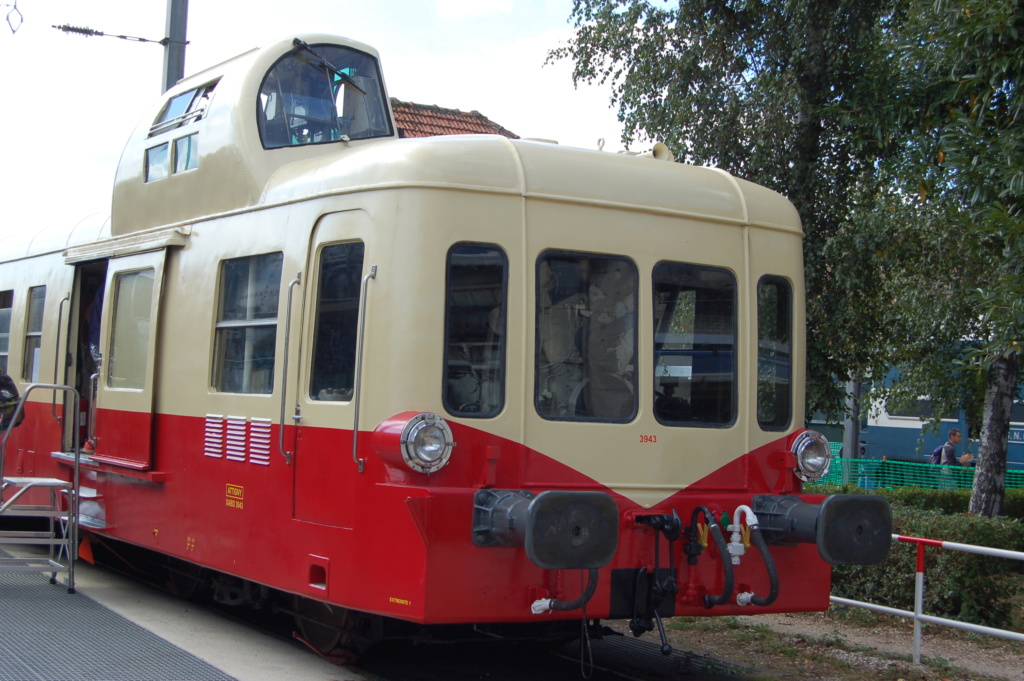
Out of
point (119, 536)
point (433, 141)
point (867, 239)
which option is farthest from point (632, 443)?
point (867, 239)

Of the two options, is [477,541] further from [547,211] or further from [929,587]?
[929,587]

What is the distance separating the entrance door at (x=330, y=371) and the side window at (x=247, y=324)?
41 centimetres

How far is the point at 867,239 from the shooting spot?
11.2 meters

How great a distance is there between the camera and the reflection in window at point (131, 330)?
25.3ft

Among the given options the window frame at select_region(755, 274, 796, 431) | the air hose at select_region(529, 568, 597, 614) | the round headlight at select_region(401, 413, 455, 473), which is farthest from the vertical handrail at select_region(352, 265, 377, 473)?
the window frame at select_region(755, 274, 796, 431)

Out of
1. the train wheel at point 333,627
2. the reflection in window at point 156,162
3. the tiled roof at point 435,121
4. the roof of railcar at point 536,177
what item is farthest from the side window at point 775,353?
the tiled roof at point 435,121

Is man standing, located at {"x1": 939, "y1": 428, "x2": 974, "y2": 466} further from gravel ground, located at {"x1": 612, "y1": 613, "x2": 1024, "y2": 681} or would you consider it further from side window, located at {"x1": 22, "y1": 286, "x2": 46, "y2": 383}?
side window, located at {"x1": 22, "y1": 286, "x2": 46, "y2": 383}

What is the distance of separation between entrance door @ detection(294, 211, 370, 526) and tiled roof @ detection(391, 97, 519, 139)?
12.5m

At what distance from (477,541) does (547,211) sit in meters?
1.74

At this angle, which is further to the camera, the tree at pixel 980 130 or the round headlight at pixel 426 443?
the tree at pixel 980 130

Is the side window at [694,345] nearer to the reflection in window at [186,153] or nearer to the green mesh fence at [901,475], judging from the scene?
the reflection in window at [186,153]

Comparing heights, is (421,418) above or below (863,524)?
above

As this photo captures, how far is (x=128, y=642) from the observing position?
6.52 metres

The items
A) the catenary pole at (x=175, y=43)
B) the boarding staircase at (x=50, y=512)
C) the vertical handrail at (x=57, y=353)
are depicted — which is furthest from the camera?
the catenary pole at (x=175, y=43)
